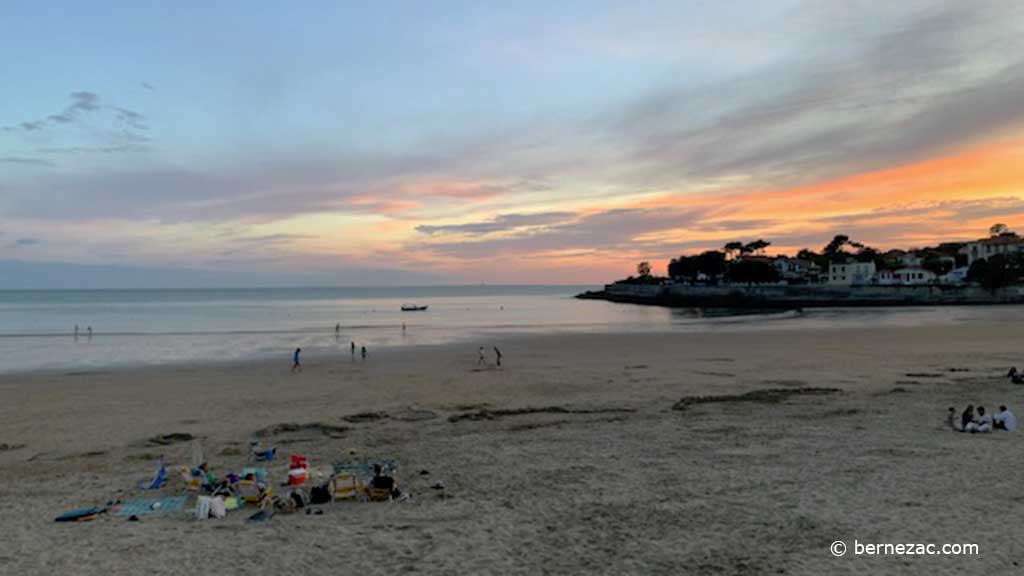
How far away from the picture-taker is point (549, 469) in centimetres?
1220

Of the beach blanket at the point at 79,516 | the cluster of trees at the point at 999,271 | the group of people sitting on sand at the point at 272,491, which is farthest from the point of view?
the cluster of trees at the point at 999,271

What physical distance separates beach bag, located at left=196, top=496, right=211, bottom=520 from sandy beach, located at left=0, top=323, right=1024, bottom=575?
0.78 feet

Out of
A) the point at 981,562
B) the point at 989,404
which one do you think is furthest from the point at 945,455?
the point at 989,404

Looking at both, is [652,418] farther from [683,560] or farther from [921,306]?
[921,306]

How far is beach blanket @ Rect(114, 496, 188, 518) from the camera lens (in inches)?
396

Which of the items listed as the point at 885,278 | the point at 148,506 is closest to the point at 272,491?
the point at 148,506

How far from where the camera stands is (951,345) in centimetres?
3503

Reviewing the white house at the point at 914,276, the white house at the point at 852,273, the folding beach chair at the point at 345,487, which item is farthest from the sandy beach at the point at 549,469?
the white house at the point at 852,273

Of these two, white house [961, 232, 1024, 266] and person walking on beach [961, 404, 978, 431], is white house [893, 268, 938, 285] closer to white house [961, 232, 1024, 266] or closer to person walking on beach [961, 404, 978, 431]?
white house [961, 232, 1024, 266]

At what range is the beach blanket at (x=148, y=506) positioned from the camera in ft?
33.0

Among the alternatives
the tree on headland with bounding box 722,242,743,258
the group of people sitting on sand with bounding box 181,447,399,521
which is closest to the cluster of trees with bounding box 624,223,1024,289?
the tree on headland with bounding box 722,242,743,258

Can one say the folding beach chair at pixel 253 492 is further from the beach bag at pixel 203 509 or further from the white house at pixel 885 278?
the white house at pixel 885 278

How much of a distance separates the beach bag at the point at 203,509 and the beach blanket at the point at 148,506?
0.56 m

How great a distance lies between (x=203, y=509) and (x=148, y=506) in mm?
1105
